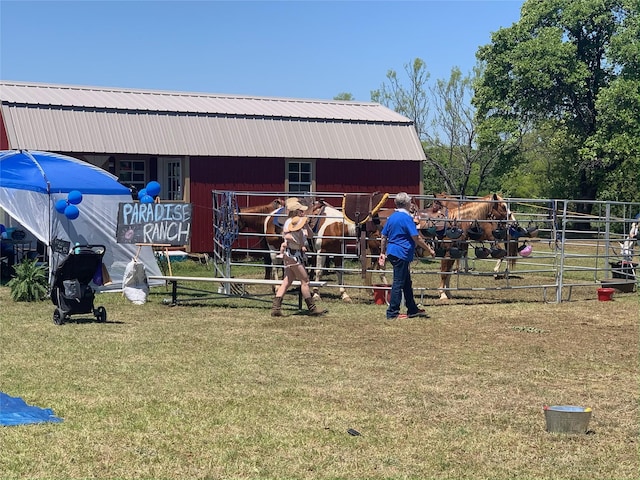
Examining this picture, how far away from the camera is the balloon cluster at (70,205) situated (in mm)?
14539

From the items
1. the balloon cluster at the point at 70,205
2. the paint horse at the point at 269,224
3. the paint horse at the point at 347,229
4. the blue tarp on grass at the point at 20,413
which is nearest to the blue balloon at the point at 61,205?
the balloon cluster at the point at 70,205

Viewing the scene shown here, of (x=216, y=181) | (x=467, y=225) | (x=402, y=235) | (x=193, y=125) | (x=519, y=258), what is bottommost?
(x=519, y=258)

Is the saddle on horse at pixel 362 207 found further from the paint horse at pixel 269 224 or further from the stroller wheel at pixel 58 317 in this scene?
the stroller wheel at pixel 58 317

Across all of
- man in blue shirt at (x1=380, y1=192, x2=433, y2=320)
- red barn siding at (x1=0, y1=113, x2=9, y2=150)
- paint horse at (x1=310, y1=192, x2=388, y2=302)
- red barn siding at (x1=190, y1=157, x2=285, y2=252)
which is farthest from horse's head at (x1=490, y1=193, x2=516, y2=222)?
red barn siding at (x1=0, y1=113, x2=9, y2=150)

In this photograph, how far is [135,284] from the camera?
14.2 metres

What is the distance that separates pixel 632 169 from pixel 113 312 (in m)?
25.7

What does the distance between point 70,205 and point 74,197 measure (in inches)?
→ 12.3

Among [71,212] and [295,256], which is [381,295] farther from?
[71,212]

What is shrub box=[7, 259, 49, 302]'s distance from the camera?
→ 45.4 feet

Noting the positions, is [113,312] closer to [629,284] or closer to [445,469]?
[445,469]

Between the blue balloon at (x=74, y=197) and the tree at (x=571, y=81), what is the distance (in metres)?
22.5

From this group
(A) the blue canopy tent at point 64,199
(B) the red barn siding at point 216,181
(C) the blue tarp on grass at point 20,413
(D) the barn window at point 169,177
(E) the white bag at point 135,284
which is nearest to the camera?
(C) the blue tarp on grass at point 20,413

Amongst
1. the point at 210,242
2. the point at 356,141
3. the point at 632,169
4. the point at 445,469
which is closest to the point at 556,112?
the point at 632,169

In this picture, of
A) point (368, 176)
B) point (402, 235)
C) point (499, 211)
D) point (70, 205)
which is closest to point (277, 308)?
point (402, 235)
